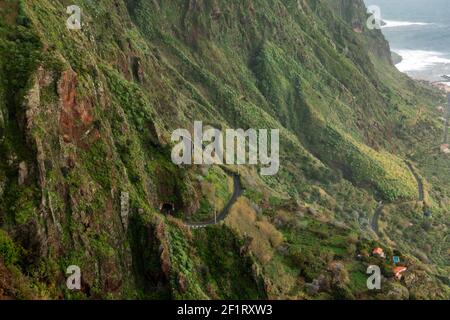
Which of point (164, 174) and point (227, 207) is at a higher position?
point (164, 174)

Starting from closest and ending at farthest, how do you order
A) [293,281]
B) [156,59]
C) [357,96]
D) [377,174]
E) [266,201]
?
[293,281] → [266,201] → [156,59] → [377,174] → [357,96]

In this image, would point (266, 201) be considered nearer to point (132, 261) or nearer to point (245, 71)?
point (132, 261)

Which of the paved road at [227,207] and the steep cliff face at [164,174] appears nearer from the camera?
the steep cliff face at [164,174]

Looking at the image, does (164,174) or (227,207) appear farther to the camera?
(227,207)

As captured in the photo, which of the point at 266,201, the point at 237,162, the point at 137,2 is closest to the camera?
the point at 266,201
